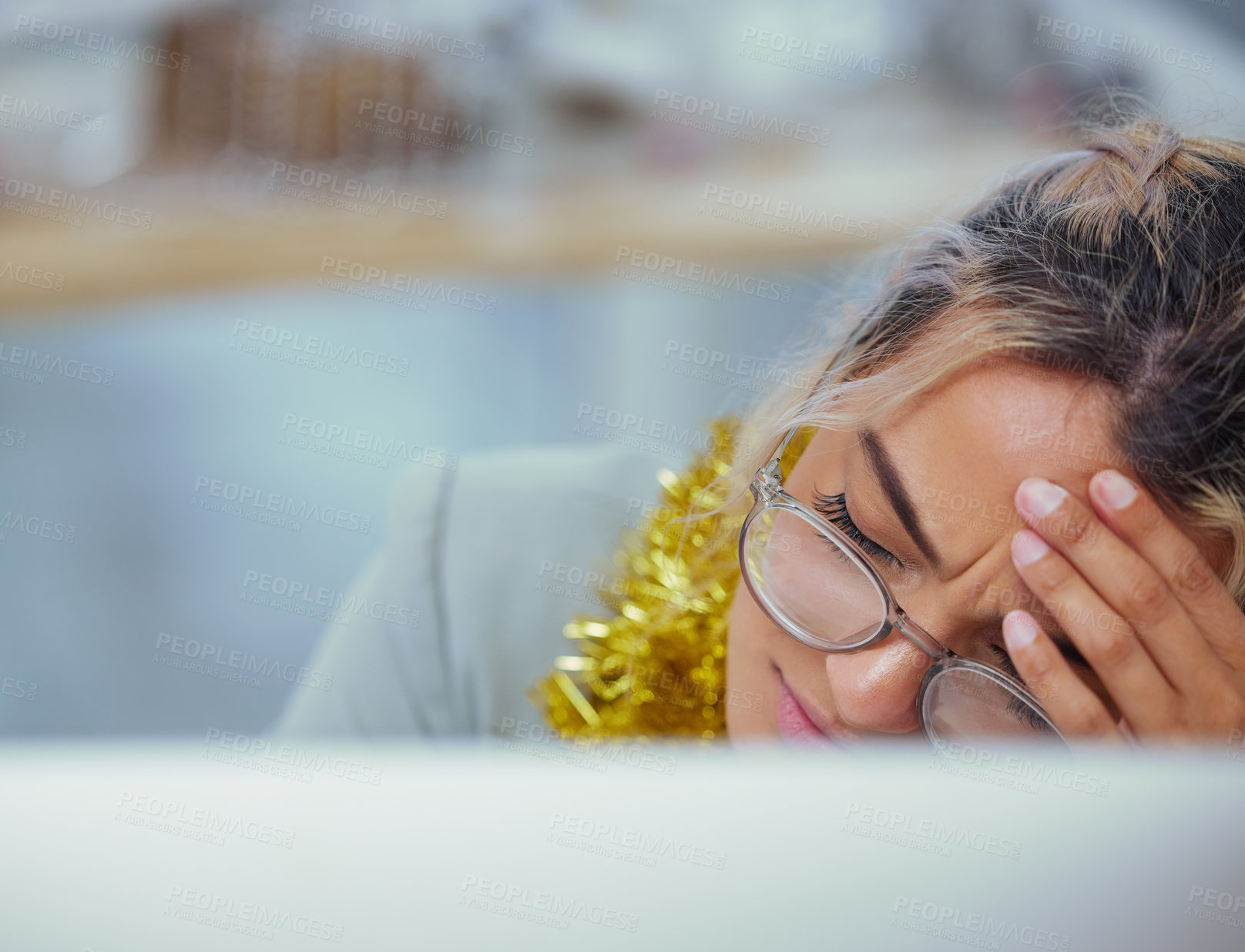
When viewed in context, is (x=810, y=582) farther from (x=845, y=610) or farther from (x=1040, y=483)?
(x=1040, y=483)

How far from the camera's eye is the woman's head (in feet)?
1.32

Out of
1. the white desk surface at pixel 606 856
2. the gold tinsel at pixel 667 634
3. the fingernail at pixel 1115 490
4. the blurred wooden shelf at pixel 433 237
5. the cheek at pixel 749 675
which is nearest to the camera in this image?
the white desk surface at pixel 606 856

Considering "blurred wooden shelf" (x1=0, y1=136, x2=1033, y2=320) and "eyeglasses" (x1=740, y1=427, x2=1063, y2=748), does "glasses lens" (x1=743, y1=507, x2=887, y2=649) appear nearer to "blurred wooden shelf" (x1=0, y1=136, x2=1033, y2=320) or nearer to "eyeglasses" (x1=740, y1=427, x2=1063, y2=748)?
"eyeglasses" (x1=740, y1=427, x2=1063, y2=748)

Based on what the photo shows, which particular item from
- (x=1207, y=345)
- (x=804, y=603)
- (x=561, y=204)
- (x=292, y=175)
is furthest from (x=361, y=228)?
(x=1207, y=345)

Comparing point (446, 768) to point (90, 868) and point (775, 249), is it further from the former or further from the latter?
point (775, 249)

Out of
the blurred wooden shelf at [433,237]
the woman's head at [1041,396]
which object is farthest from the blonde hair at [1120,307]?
the blurred wooden shelf at [433,237]

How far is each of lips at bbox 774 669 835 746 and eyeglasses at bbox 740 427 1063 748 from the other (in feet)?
0.13

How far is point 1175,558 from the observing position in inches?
15.7

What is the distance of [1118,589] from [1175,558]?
32 mm

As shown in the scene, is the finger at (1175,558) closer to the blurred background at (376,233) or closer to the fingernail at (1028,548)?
the fingernail at (1028,548)

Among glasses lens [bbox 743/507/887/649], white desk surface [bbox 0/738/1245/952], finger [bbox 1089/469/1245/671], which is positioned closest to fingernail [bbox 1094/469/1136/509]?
finger [bbox 1089/469/1245/671]

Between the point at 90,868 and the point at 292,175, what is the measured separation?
1184 mm

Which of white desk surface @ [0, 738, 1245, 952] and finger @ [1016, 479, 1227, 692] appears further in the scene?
finger @ [1016, 479, 1227, 692]

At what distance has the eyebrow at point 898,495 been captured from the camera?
0.42 meters
